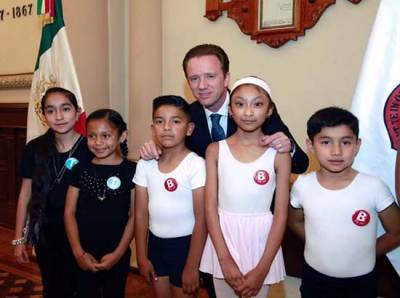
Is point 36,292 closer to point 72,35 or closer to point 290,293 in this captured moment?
point 290,293

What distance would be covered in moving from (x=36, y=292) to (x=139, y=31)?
2.03 metres

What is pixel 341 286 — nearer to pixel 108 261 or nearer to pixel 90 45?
pixel 108 261

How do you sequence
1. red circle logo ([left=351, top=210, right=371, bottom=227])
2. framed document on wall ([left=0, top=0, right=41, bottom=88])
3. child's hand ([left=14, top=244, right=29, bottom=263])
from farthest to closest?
framed document on wall ([left=0, top=0, right=41, bottom=88]) < child's hand ([left=14, top=244, right=29, bottom=263]) < red circle logo ([left=351, top=210, right=371, bottom=227])

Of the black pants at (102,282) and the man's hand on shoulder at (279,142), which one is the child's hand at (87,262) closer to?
the black pants at (102,282)

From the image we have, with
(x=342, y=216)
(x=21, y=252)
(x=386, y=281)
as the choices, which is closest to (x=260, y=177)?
(x=342, y=216)

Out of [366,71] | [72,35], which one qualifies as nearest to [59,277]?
[366,71]

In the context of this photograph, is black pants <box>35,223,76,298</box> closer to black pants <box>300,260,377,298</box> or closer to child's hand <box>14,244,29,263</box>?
child's hand <box>14,244,29,263</box>

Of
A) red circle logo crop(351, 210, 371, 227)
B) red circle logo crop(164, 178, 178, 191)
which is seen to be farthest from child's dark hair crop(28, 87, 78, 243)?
red circle logo crop(351, 210, 371, 227)

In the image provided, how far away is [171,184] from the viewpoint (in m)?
1.70

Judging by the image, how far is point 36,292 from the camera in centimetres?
280

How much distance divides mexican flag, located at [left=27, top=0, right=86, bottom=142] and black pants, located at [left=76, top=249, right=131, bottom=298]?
1460 millimetres

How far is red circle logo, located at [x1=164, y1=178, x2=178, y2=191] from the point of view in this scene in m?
1.70

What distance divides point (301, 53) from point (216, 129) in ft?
3.87

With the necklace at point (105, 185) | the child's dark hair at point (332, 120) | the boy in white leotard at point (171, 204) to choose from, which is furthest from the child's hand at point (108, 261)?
the child's dark hair at point (332, 120)
